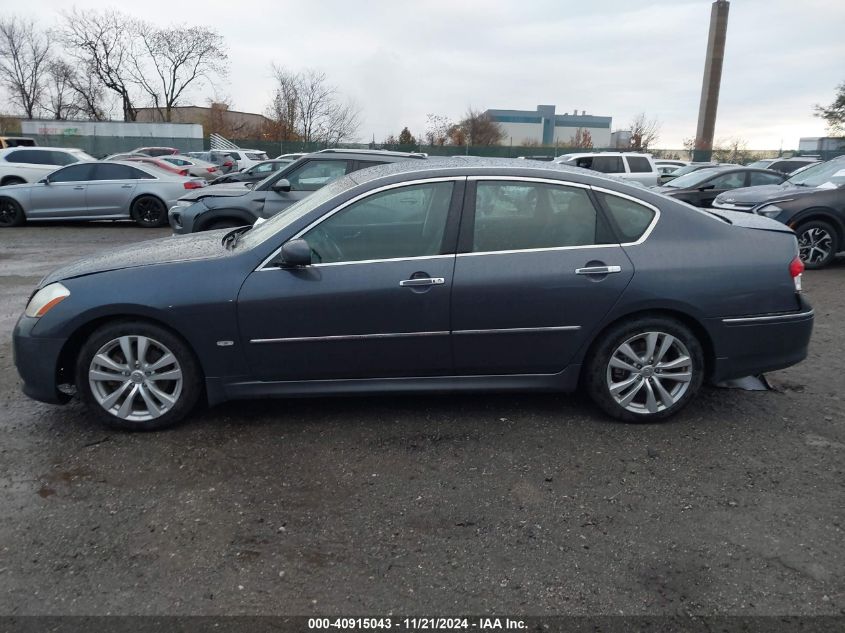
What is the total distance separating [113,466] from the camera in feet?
11.9

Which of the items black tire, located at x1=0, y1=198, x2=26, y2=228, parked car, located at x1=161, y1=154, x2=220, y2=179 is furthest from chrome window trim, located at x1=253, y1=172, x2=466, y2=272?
parked car, located at x1=161, y1=154, x2=220, y2=179

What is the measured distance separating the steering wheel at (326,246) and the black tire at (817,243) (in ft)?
26.8

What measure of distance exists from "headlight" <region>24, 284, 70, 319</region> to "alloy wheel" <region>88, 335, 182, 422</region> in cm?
39

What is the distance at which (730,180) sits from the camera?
44.8 ft

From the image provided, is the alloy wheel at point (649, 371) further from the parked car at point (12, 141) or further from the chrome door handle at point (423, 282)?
the parked car at point (12, 141)

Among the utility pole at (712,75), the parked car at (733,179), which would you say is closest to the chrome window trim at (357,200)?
the parked car at (733,179)

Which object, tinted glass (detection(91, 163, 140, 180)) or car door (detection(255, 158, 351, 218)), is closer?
car door (detection(255, 158, 351, 218))

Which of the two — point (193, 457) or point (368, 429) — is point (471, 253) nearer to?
point (368, 429)

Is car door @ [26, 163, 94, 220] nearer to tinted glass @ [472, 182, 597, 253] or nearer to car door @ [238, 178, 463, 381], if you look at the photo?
car door @ [238, 178, 463, 381]

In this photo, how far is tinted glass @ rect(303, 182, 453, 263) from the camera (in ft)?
13.0

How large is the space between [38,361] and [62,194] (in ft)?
39.8

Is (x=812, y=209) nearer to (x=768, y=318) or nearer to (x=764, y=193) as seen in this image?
(x=764, y=193)

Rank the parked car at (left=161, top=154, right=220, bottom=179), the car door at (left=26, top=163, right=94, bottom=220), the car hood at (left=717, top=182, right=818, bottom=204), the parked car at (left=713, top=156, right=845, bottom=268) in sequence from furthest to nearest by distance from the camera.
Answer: the parked car at (left=161, top=154, right=220, bottom=179) → the car door at (left=26, top=163, right=94, bottom=220) → the car hood at (left=717, top=182, right=818, bottom=204) → the parked car at (left=713, top=156, right=845, bottom=268)

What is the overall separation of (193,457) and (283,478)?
1.99ft
